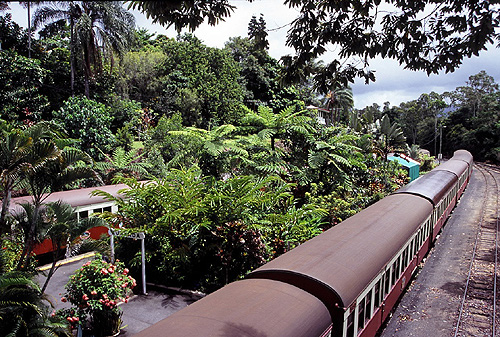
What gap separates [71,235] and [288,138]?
11.0 m

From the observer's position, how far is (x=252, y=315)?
4344 millimetres

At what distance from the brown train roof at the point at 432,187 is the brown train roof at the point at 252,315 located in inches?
383

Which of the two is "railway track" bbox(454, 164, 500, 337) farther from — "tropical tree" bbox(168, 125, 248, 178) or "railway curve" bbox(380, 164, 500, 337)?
"tropical tree" bbox(168, 125, 248, 178)

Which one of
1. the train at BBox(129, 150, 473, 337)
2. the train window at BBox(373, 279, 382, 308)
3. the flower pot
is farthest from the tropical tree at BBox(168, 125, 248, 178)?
the train window at BBox(373, 279, 382, 308)

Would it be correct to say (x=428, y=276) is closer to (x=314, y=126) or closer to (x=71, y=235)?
(x=314, y=126)

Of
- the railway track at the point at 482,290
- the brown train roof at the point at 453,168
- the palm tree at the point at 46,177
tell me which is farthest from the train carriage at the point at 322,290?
the brown train roof at the point at 453,168

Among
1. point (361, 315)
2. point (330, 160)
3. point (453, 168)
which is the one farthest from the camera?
point (453, 168)

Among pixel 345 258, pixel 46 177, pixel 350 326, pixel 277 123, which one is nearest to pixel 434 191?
pixel 277 123

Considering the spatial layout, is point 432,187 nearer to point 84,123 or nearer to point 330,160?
point 330,160

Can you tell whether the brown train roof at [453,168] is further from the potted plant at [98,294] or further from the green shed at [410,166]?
the potted plant at [98,294]

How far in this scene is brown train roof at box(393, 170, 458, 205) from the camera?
13.3 m

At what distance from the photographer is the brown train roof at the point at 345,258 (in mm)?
5422

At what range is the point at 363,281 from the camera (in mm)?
6023

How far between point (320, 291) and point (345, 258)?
1170mm
